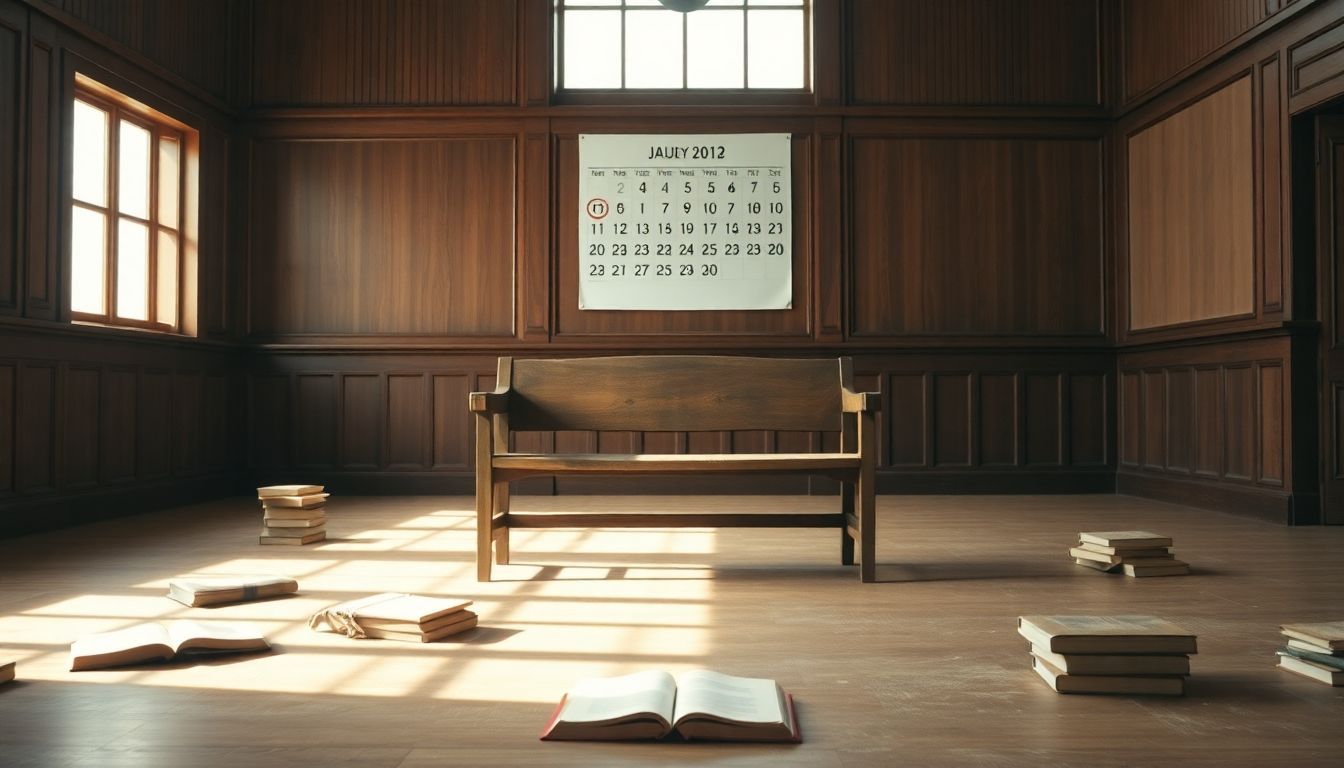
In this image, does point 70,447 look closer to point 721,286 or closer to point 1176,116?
point 721,286

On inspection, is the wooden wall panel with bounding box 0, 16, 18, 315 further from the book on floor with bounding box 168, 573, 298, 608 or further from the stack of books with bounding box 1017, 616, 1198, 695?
the stack of books with bounding box 1017, 616, 1198, 695

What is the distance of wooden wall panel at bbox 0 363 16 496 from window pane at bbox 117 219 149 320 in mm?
1292

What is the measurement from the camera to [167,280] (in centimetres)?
667

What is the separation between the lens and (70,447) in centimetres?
541

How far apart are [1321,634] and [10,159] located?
5.47 m

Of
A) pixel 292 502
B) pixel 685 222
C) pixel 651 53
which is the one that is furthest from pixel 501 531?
pixel 651 53

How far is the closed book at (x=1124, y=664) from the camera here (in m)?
2.28

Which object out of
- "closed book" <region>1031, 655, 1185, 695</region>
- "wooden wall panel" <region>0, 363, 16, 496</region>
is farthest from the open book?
"wooden wall panel" <region>0, 363, 16, 496</region>

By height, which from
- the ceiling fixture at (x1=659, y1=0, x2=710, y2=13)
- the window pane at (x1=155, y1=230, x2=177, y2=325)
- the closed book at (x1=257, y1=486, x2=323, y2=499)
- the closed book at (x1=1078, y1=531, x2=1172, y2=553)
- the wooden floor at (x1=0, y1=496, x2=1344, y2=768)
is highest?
the ceiling fixture at (x1=659, y1=0, x2=710, y2=13)

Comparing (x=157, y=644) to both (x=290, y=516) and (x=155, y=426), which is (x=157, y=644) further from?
(x=155, y=426)

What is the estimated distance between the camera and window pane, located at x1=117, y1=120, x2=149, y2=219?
6172 millimetres

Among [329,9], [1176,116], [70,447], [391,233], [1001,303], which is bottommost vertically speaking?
[70,447]

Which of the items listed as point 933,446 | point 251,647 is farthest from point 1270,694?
point 933,446

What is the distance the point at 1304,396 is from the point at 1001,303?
221cm
